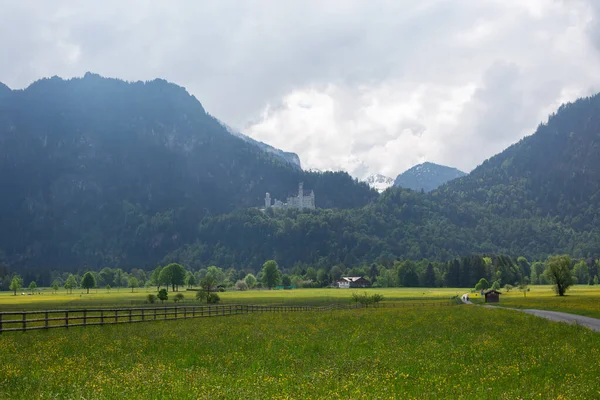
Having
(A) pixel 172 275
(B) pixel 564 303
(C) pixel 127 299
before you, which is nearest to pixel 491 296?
(B) pixel 564 303

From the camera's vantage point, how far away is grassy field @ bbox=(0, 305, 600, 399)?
642 inches

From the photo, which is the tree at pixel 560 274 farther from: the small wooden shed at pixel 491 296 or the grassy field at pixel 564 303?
the small wooden shed at pixel 491 296

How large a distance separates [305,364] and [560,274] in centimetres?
11721

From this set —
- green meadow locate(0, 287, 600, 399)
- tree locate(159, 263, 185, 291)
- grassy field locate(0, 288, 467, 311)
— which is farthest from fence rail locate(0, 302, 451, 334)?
tree locate(159, 263, 185, 291)

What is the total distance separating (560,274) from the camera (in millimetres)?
122062

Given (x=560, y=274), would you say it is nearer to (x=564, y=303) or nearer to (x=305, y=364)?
(x=564, y=303)

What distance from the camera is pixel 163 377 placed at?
18500 millimetres

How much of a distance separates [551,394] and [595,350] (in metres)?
9.98

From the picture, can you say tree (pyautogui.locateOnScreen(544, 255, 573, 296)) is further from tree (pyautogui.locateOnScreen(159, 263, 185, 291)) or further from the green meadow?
tree (pyautogui.locateOnScreen(159, 263, 185, 291))

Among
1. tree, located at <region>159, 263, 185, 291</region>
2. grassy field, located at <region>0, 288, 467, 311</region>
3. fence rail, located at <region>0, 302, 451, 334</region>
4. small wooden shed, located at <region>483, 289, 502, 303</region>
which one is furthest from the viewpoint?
tree, located at <region>159, 263, 185, 291</region>

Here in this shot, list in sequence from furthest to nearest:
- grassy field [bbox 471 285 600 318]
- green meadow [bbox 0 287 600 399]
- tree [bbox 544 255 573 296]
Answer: tree [bbox 544 255 573 296] < grassy field [bbox 471 285 600 318] < green meadow [bbox 0 287 600 399]

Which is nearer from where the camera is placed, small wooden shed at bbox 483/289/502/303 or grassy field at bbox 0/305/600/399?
grassy field at bbox 0/305/600/399

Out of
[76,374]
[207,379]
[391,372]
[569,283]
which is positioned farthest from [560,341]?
[569,283]

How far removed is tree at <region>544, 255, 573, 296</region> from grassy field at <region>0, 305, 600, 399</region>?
9716 centimetres
